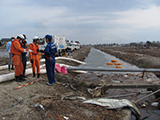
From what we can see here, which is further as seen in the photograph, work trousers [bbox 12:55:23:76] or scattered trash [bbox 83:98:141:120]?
work trousers [bbox 12:55:23:76]

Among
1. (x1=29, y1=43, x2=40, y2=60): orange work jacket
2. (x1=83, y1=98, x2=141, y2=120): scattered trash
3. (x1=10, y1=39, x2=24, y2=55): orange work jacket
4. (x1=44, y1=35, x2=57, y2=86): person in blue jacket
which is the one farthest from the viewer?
(x1=29, y1=43, x2=40, y2=60): orange work jacket

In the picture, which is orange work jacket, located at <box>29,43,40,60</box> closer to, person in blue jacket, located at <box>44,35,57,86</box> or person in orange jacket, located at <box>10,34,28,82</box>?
person in orange jacket, located at <box>10,34,28,82</box>

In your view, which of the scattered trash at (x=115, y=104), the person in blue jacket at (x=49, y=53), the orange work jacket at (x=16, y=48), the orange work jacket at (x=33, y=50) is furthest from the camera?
the orange work jacket at (x=33, y=50)

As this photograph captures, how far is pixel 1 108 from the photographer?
11.2ft

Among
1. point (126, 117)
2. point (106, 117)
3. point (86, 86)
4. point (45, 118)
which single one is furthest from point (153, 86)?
point (45, 118)

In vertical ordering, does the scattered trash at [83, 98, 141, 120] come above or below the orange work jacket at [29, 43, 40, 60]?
below

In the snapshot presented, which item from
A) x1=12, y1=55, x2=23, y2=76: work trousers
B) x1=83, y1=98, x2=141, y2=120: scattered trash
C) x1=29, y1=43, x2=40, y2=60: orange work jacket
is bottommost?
x1=83, y1=98, x2=141, y2=120: scattered trash

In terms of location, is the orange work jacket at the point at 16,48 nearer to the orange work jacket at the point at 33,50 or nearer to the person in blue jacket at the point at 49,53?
the orange work jacket at the point at 33,50

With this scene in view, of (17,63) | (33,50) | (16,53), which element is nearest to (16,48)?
(16,53)

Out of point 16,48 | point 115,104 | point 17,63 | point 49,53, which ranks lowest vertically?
point 115,104

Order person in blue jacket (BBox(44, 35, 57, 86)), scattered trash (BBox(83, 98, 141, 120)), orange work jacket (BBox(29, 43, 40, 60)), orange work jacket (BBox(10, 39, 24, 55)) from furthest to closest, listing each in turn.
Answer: orange work jacket (BBox(29, 43, 40, 60)), person in blue jacket (BBox(44, 35, 57, 86)), orange work jacket (BBox(10, 39, 24, 55)), scattered trash (BBox(83, 98, 141, 120))

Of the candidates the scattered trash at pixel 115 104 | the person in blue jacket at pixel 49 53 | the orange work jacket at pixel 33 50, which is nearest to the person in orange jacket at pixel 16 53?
the orange work jacket at pixel 33 50

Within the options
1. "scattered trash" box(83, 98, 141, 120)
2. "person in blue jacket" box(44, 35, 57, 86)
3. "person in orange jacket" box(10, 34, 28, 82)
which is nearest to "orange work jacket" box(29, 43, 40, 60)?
"person in orange jacket" box(10, 34, 28, 82)

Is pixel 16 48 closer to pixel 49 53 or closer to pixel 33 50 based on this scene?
pixel 33 50
